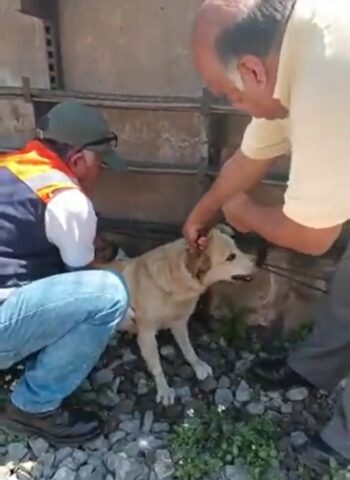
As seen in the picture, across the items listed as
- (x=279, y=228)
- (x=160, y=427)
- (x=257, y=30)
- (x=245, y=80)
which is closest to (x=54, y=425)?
(x=160, y=427)

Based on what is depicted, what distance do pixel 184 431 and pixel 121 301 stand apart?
54cm

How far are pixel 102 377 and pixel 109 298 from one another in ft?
2.25

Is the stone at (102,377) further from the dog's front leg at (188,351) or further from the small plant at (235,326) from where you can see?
the small plant at (235,326)

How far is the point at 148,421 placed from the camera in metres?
3.16

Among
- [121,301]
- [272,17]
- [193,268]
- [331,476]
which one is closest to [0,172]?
[121,301]

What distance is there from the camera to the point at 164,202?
3.60 metres

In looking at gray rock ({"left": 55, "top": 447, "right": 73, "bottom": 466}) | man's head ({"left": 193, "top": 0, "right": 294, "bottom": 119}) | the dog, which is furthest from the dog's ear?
man's head ({"left": 193, "top": 0, "right": 294, "bottom": 119})

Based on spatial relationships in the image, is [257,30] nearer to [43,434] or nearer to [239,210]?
[239,210]

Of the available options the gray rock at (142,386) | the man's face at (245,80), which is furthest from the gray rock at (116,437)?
the man's face at (245,80)

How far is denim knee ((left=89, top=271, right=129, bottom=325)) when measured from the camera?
2.79 meters

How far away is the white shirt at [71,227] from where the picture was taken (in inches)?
105

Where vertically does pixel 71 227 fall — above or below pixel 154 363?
above

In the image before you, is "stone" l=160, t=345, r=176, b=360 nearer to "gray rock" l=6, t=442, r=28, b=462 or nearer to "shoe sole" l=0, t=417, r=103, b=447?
"shoe sole" l=0, t=417, r=103, b=447

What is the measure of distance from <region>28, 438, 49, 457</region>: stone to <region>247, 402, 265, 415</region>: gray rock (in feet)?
2.57
